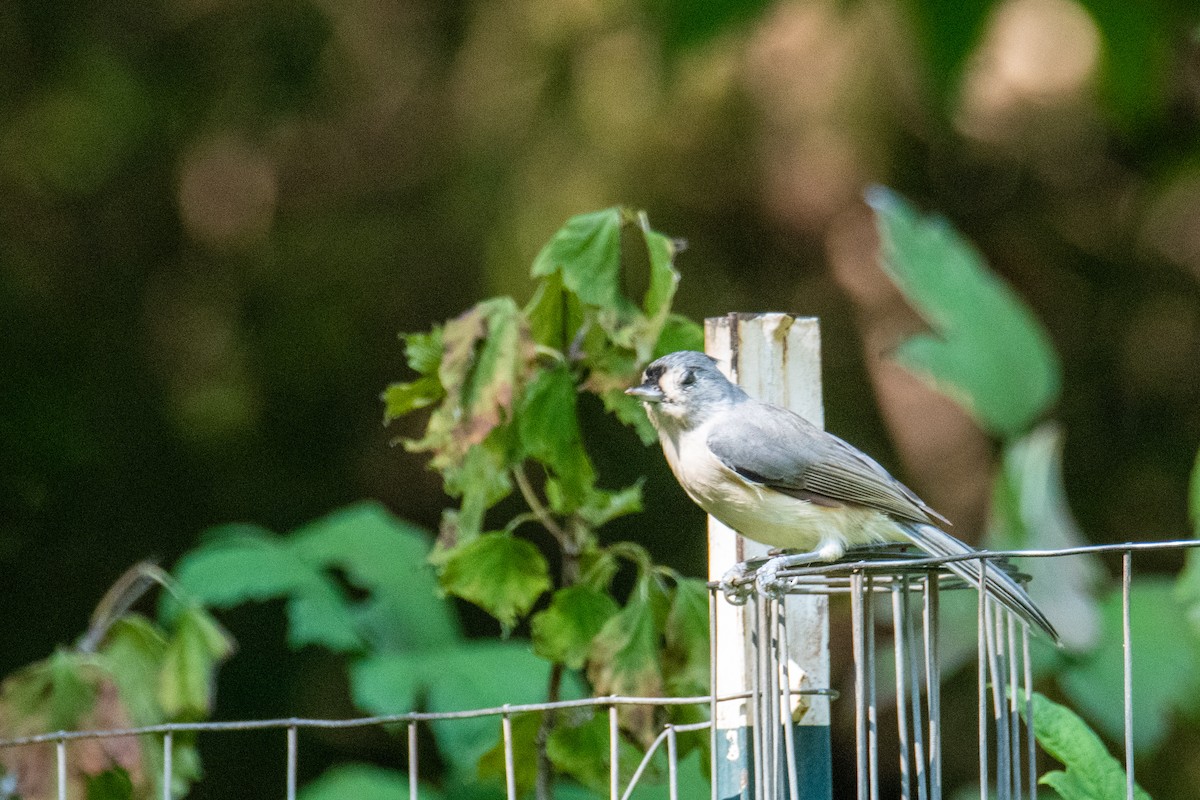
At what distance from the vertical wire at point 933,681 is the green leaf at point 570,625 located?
59cm

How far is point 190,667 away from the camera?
2.22 meters

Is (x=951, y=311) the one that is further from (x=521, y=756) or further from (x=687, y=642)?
(x=521, y=756)

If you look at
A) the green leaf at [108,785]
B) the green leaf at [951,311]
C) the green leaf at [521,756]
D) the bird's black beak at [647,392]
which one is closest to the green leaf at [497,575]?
the green leaf at [521,756]

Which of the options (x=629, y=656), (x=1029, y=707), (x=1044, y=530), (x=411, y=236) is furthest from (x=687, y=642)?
(x=411, y=236)

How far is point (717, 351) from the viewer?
1.75 m

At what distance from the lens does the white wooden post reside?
1636 mm

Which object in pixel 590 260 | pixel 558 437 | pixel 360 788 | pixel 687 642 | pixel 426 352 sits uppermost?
pixel 590 260

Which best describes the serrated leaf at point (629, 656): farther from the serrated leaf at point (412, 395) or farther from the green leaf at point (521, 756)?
the serrated leaf at point (412, 395)

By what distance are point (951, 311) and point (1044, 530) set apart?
1.76ft

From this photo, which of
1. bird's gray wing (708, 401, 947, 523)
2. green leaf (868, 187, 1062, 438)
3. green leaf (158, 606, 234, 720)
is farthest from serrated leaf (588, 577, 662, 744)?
green leaf (868, 187, 1062, 438)

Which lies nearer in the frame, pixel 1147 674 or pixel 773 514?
pixel 773 514

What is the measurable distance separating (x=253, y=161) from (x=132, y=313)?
0.56 meters

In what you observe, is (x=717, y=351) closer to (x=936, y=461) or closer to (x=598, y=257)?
(x=598, y=257)

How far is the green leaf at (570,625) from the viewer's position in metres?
1.95
